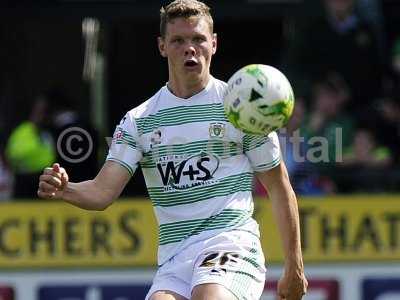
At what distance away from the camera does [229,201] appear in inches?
298

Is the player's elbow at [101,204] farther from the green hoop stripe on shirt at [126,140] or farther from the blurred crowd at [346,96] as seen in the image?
the blurred crowd at [346,96]

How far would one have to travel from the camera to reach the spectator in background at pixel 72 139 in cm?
968

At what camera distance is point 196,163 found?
24.9 ft

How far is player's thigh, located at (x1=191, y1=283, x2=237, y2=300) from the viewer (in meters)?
7.24

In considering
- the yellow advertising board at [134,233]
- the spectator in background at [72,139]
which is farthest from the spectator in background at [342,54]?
the spectator in background at [72,139]

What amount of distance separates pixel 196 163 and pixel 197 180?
9cm

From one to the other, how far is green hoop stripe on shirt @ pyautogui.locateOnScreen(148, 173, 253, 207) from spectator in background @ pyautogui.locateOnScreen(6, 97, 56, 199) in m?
4.84

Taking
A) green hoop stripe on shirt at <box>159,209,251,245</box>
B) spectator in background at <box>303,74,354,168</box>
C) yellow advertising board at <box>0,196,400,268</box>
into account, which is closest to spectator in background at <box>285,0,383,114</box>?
spectator in background at <box>303,74,354,168</box>

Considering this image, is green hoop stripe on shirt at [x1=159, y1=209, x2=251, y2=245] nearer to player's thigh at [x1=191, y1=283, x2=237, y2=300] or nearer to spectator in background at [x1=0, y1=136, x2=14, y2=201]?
player's thigh at [x1=191, y1=283, x2=237, y2=300]

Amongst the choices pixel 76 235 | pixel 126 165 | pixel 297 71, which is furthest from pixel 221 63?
pixel 126 165

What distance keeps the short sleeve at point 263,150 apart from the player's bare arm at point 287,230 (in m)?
0.04

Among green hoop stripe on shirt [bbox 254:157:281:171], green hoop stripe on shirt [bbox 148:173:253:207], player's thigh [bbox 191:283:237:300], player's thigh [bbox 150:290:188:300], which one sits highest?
green hoop stripe on shirt [bbox 254:157:281:171]

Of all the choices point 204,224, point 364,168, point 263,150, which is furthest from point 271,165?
point 364,168

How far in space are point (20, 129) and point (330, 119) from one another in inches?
114
